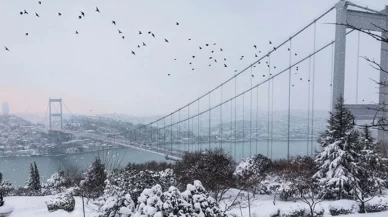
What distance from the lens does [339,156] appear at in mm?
12875

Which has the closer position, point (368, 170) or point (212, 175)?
point (212, 175)

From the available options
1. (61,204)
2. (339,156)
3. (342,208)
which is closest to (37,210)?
(61,204)

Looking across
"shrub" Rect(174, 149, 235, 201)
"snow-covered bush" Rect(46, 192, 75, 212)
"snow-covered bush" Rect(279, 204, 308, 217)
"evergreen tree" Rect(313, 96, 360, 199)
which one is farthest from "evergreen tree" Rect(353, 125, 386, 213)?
"snow-covered bush" Rect(46, 192, 75, 212)

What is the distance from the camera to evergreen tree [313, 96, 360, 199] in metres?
12.7

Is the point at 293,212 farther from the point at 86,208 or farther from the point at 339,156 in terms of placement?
the point at 86,208

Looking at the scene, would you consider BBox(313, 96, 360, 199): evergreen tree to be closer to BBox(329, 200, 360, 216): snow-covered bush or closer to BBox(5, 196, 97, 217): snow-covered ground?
BBox(329, 200, 360, 216): snow-covered bush

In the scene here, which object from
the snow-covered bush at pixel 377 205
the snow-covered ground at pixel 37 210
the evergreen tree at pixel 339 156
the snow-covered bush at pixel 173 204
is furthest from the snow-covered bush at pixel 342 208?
the snow-covered ground at pixel 37 210

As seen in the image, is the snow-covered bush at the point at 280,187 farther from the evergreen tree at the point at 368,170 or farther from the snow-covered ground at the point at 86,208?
the evergreen tree at the point at 368,170

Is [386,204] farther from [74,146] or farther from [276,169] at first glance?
[74,146]

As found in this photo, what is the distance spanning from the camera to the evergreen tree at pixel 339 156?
1270 cm

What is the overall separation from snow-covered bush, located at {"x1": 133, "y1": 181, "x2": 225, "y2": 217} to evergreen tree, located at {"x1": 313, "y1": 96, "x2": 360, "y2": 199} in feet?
33.3

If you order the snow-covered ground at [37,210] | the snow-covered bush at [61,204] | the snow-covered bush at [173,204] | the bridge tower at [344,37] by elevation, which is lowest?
the snow-covered ground at [37,210]

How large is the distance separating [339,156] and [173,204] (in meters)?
10.9

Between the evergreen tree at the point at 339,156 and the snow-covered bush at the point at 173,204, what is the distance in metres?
10.2
